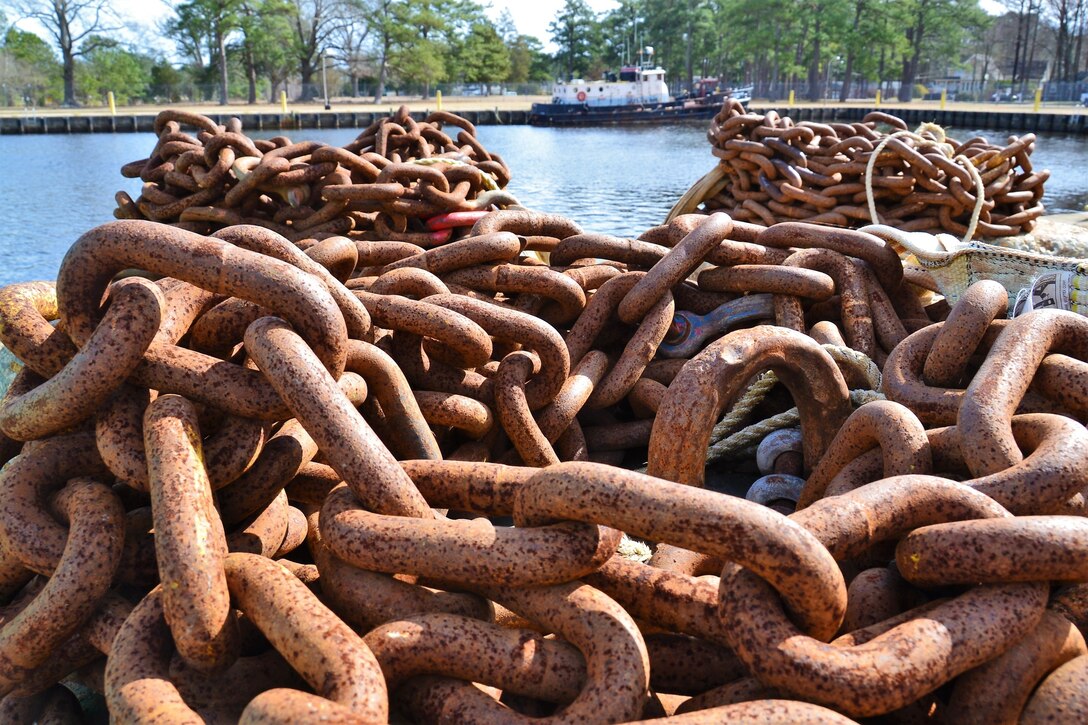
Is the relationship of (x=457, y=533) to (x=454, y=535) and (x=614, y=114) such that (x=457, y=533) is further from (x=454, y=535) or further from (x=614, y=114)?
(x=614, y=114)

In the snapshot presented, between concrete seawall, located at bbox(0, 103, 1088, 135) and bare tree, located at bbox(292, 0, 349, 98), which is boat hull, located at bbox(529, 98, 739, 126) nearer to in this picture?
concrete seawall, located at bbox(0, 103, 1088, 135)

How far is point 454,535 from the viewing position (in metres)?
1.41

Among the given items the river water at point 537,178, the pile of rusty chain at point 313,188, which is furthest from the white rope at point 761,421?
the river water at point 537,178

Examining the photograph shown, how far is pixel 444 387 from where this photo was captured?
7.75 ft

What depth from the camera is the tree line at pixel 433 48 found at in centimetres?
5722

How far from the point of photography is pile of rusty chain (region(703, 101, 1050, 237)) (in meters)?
4.97

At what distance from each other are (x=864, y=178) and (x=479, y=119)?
4520 centimetres

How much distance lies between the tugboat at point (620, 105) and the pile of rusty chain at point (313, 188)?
42.4m

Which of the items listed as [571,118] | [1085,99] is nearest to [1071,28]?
[1085,99]

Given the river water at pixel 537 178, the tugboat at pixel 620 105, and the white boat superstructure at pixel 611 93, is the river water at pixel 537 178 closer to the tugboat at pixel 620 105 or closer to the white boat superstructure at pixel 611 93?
the tugboat at pixel 620 105

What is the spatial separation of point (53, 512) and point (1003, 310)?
2123 millimetres

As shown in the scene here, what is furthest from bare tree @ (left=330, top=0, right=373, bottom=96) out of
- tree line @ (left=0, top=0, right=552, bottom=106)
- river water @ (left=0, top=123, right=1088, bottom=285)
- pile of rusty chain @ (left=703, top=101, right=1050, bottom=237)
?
pile of rusty chain @ (left=703, top=101, right=1050, bottom=237)

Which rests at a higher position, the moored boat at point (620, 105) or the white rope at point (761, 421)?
the moored boat at point (620, 105)

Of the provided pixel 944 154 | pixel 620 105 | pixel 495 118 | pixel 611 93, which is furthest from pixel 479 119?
pixel 944 154
